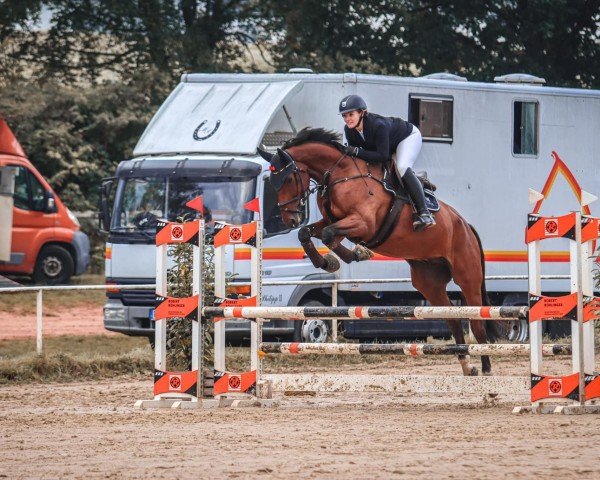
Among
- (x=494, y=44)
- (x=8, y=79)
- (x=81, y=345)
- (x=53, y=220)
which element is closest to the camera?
(x=81, y=345)

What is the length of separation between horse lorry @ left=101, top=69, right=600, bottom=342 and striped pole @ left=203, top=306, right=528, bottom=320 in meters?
4.51

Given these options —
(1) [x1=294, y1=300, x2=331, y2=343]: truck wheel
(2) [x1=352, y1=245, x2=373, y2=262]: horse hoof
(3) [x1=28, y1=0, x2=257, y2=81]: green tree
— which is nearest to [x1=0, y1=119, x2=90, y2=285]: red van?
(3) [x1=28, y1=0, x2=257, y2=81]: green tree

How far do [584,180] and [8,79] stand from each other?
13.9m

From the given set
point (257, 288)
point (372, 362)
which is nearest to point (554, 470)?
point (257, 288)

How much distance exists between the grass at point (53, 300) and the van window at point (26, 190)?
1465 mm

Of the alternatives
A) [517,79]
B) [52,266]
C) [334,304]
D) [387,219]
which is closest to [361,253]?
[387,219]

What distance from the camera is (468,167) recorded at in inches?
598

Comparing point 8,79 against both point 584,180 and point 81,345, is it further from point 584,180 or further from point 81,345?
point 584,180

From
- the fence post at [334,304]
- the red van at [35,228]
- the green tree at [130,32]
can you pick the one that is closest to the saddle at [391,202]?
the fence post at [334,304]

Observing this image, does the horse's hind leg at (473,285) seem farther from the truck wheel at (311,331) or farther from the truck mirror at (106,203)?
the truck mirror at (106,203)

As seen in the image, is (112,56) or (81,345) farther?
(112,56)

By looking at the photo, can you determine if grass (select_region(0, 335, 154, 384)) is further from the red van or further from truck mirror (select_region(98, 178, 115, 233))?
the red van

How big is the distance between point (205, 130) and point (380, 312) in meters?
5.97

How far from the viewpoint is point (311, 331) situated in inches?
552
